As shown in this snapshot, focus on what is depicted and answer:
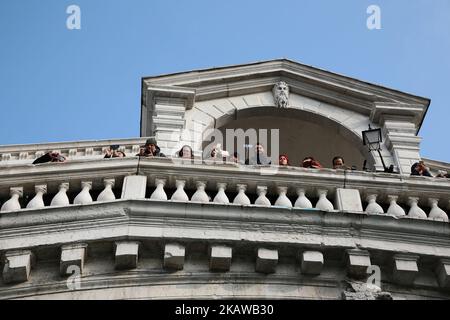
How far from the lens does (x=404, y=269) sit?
46.4ft

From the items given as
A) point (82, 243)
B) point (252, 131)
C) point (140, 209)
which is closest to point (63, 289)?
point (82, 243)

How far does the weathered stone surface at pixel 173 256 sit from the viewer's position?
1377cm

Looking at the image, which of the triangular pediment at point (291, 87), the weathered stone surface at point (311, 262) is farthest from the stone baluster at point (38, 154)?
the weathered stone surface at point (311, 262)

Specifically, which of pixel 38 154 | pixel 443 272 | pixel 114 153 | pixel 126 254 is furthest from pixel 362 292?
pixel 38 154

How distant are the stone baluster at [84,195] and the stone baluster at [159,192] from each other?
110cm

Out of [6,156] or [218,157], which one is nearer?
[218,157]

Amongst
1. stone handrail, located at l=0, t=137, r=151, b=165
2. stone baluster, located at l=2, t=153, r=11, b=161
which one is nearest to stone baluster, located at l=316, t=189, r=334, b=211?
stone handrail, located at l=0, t=137, r=151, b=165

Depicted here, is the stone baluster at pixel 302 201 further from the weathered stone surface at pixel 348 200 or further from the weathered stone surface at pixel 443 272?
the weathered stone surface at pixel 443 272

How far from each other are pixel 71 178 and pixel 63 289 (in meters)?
2.26

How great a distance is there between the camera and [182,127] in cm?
2044

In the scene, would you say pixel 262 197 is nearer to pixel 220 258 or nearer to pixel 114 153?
pixel 220 258

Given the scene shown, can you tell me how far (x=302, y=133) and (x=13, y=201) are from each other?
A: 1033cm

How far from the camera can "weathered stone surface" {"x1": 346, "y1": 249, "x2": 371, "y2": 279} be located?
1402 centimetres
